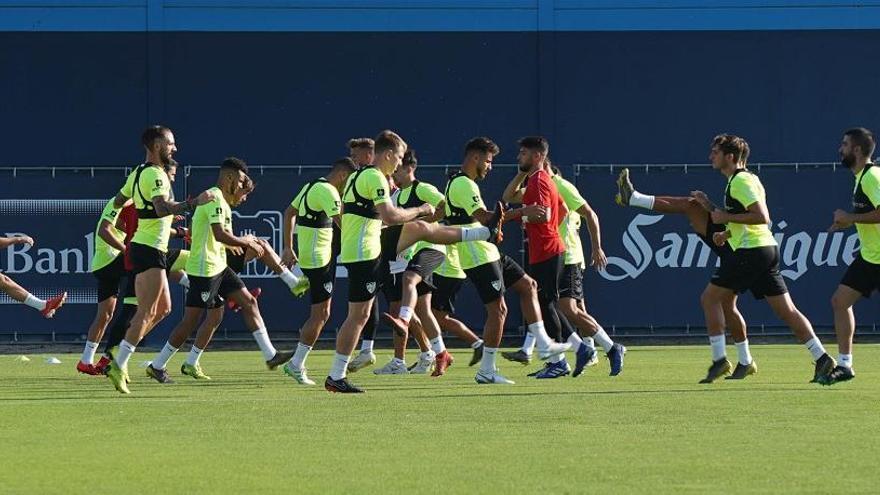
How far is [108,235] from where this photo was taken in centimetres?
1672

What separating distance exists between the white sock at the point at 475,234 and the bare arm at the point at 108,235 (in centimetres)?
390

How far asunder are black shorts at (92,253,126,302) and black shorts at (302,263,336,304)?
95.8 inches

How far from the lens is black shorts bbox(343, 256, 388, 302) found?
1417 cm

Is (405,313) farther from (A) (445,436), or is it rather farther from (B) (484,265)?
(A) (445,436)

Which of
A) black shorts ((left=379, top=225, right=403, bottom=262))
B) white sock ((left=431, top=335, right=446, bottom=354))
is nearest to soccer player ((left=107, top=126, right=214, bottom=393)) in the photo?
black shorts ((left=379, top=225, right=403, bottom=262))

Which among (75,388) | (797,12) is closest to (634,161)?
(797,12)

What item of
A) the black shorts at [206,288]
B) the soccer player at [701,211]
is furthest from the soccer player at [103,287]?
the soccer player at [701,211]

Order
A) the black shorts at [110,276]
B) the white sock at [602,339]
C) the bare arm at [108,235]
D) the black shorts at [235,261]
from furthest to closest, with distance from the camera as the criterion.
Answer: the black shorts at [110,276] → the black shorts at [235,261] → the bare arm at [108,235] → the white sock at [602,339]

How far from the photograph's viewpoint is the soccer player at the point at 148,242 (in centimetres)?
1462

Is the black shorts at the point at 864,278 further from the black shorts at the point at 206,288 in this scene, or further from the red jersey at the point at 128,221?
the red jersey at the point at 128,221

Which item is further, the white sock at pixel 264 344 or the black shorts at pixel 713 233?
the white sock at pixel 264 344

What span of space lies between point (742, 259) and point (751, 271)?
0.14 metres

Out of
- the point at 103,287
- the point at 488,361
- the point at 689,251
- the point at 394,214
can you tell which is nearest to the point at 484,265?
the point at 488,361

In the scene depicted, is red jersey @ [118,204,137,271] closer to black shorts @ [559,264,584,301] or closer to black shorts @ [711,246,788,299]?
black shorts @ [559,264,584,301]
